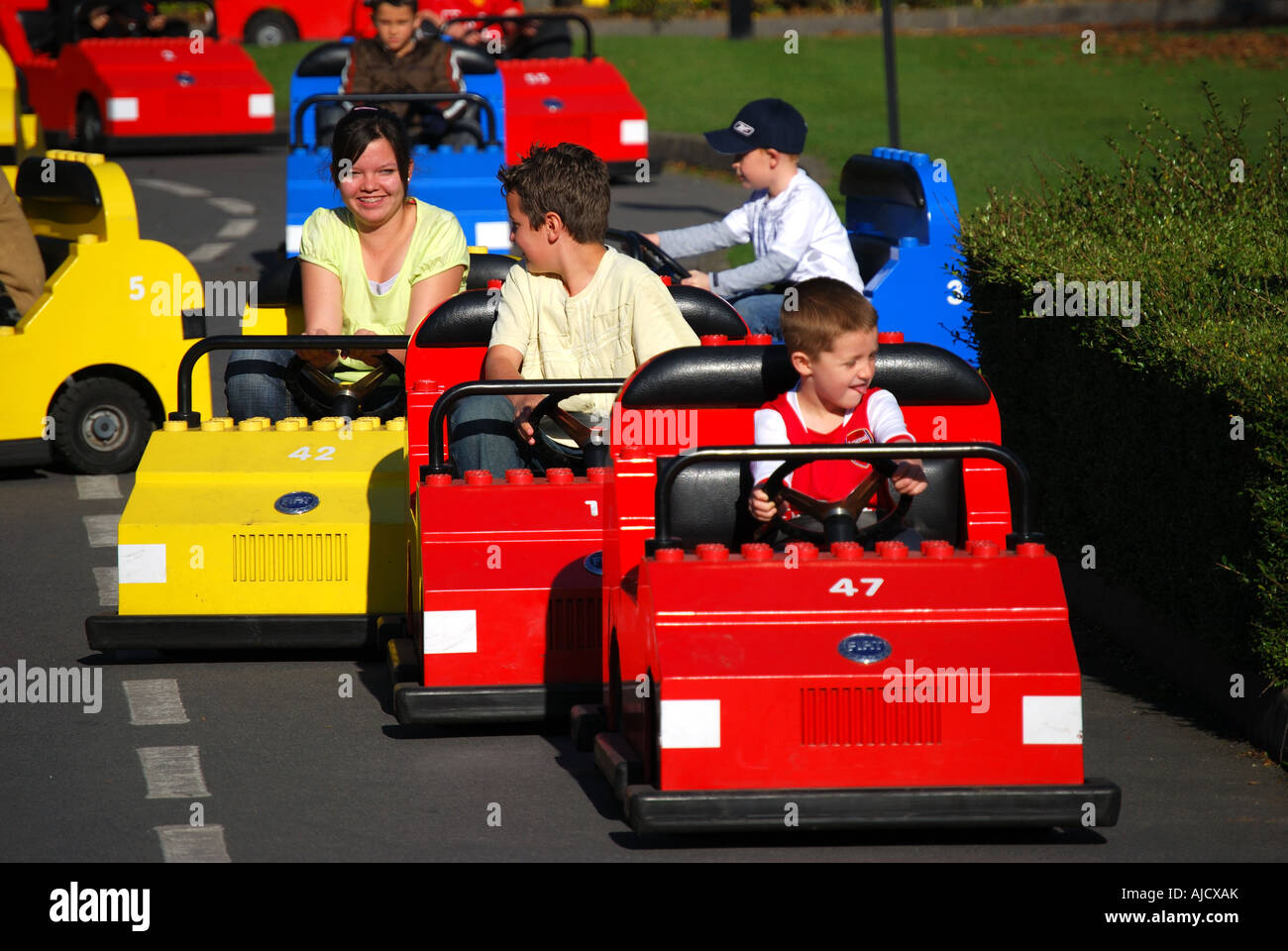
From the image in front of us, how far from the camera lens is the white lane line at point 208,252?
51.0 feet

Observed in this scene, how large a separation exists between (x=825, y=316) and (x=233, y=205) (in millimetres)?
14057

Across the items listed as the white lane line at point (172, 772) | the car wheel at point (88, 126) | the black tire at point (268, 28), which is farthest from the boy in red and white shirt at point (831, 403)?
the black tire at point (268, 28)

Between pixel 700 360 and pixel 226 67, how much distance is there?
16.5 meters

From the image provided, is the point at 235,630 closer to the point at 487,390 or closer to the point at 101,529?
the point at 487,390

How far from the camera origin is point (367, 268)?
7.68 m

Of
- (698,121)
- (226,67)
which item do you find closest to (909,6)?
(698,121)

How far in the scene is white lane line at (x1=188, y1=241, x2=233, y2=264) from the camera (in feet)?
51.0

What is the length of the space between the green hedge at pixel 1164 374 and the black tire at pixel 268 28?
19386 millimetres

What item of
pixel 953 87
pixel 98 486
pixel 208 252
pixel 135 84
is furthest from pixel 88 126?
pixel 98 486

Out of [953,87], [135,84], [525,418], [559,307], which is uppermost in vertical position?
[135,84]

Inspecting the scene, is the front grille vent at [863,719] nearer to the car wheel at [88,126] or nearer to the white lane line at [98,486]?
the white lane line at [98,486]

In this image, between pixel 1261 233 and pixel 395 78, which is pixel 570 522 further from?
pixel 395 78

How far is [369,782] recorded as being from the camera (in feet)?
18.1

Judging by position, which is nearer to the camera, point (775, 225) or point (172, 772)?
point (172, 772)
